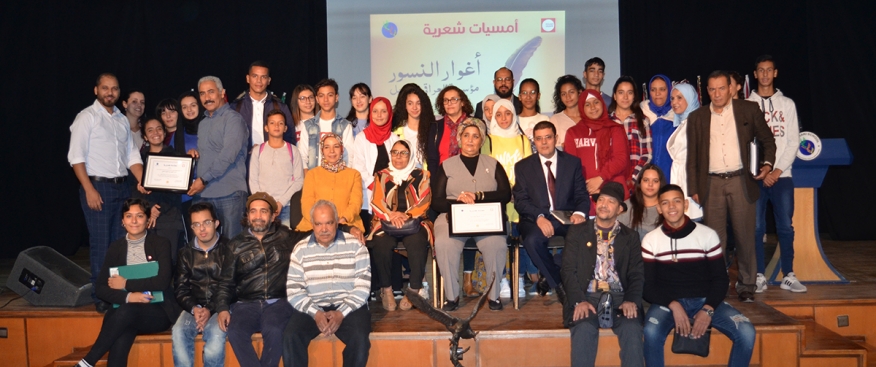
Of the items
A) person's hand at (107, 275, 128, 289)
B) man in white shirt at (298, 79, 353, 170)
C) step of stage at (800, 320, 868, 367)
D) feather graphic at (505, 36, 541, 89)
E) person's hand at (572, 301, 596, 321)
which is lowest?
step of stage at (800, 320, 868, 367)

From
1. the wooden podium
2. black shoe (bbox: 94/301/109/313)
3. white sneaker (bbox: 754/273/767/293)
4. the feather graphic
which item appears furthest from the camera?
the feather graphic

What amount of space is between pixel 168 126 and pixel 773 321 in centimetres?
426

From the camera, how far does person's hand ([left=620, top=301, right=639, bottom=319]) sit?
12.7ft

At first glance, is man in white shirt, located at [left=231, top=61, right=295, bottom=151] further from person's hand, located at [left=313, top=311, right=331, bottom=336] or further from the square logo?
the square logo

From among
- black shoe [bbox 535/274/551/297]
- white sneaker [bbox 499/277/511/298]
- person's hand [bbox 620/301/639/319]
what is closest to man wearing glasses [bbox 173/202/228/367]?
white sneaker [bbox 499/277/511/298]

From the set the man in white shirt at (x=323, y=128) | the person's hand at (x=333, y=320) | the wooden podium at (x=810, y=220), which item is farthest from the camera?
the wooden podium at (x=810, y=220)

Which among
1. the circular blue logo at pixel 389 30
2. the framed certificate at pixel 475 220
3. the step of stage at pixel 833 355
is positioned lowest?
the step of stage at pixel 833 355

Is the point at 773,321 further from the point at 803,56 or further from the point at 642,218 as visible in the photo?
the point at 803,56

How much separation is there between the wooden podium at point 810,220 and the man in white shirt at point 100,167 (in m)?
4.72

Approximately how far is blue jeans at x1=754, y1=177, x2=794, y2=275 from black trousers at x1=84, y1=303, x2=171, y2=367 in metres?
4.01

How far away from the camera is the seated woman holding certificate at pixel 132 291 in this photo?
4.01 metres

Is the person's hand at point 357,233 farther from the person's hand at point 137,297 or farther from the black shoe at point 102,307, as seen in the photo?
the black shoe at point 102,307

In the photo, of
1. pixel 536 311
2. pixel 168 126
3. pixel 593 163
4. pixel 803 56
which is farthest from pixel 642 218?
pixel 803 56

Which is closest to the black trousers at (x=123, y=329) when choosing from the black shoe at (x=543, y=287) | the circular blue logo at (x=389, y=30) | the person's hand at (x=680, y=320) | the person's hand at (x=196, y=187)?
the person's hand at (x=196, y=187)
